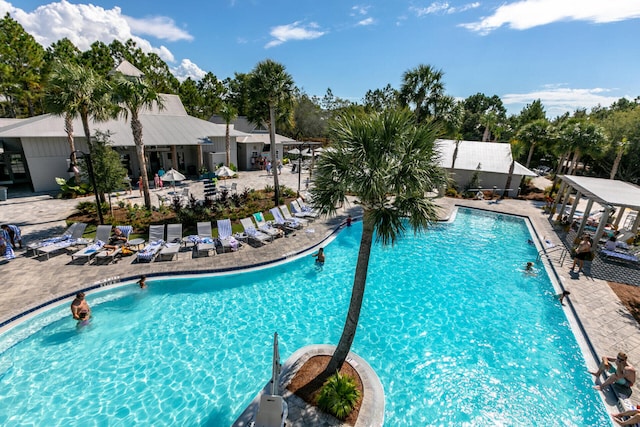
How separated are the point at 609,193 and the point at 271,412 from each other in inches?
794

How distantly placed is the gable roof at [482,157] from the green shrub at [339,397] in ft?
86.5

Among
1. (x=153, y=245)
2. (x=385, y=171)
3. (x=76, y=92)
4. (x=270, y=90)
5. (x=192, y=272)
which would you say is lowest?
(x=192, y=272)

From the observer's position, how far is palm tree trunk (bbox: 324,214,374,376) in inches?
253

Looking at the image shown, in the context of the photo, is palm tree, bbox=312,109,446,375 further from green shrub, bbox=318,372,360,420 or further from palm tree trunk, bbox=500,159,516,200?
palm tree trunk, bbox=500,159,516,200

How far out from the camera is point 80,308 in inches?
374

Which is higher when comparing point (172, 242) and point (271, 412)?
point (271, 412)

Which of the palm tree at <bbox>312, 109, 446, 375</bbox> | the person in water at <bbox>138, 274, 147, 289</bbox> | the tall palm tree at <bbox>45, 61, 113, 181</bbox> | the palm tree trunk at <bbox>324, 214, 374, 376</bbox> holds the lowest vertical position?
the person in water at <bbox>138, 274, 147, 289</bbox>

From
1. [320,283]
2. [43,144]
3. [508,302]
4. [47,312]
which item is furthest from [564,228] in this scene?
[43,144]

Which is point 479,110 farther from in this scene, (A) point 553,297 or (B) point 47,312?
(B) point 47,312

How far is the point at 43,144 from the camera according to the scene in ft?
Answer: 69.1

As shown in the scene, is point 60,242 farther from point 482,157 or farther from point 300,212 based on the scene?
point 482,157

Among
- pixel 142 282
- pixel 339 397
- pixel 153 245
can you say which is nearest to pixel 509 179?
pixel 339 397

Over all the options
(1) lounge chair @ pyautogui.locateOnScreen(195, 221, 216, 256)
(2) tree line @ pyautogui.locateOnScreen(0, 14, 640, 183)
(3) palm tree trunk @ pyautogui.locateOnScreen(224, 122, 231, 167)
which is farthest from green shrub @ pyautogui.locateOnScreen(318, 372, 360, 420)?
(3) palm tree trunk @ pyautogui.locateOnScreen(224, 122, 231, 167)

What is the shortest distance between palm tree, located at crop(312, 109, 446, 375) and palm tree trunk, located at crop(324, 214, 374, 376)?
0.04 m
